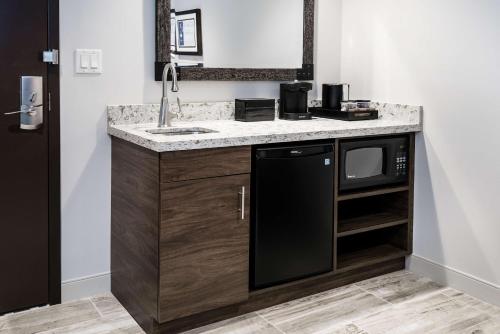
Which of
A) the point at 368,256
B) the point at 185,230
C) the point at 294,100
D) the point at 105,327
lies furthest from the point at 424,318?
the point at 105,327

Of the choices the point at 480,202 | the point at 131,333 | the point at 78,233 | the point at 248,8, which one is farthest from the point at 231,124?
the point at 480,202

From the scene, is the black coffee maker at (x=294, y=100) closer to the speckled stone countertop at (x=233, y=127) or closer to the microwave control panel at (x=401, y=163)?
the speckled stone countertop at (x=233, y=127)

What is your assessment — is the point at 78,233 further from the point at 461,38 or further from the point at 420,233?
the point at 461,38

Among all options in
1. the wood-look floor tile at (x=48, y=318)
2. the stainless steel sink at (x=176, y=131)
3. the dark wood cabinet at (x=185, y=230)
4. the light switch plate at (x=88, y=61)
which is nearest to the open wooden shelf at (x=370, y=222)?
the dark wood cabinet at (x=185, y=230)

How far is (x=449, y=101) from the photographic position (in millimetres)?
2818

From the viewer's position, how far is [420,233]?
306cm

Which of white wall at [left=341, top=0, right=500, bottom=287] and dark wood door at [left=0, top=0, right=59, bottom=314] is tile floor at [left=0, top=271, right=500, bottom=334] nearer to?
dark wood door at [left=0, top=0, right=59, bottom=314]

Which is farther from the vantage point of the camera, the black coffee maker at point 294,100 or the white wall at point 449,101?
the black coffee maker at point 294,100

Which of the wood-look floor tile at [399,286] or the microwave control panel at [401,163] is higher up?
the microwave control panel at [401,163]

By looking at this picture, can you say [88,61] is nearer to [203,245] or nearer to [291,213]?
[203,245]

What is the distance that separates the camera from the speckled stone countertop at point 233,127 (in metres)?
2.26

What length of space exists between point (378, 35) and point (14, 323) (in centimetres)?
231

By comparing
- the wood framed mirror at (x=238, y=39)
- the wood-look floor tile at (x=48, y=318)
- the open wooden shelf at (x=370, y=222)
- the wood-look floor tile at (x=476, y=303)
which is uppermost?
the wood framed mirror at (x=238, y=39)

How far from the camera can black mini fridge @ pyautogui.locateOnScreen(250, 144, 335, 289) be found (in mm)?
2479
